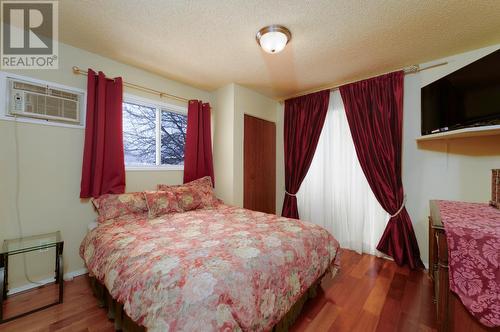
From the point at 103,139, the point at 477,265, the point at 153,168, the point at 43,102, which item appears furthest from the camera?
the point at 153,168

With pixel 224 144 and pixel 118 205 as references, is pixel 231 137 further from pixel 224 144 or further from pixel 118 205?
pixel 118 205

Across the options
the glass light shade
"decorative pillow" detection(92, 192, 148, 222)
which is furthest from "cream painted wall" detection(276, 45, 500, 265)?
"decorative pillow" detection(92, 192, 148, 222)

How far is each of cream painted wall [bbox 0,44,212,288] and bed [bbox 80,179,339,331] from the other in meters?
0.46

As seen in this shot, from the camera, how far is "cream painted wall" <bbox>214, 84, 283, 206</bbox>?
Result: 3045 mm

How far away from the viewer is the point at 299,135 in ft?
11.0

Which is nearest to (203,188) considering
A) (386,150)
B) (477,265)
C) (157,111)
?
(157,111)

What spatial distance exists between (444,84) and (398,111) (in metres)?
0.48

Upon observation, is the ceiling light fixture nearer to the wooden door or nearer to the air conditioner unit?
the wooden door

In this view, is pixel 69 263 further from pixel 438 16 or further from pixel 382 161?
pixel 438 16

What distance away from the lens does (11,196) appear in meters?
1.83

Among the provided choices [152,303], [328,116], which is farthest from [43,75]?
[328,116]

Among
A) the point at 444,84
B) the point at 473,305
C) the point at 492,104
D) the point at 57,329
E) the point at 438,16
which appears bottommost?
the point at 57,329

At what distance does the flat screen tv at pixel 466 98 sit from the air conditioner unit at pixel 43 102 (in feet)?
12.1

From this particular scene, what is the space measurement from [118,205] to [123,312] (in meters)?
1.04
